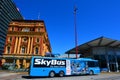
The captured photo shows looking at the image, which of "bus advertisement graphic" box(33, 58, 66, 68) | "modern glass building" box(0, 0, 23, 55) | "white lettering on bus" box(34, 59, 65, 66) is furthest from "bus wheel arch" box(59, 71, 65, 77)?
"modern glass building" box(0, 0, 23, 55)

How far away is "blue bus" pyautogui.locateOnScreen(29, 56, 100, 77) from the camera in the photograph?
22102 millimetres

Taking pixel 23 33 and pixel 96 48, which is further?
pixel 23 33

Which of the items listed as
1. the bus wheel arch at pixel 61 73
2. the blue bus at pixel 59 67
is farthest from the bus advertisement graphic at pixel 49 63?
the bus wheel arch at pixel 61 73

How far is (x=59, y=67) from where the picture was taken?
78.5 ft

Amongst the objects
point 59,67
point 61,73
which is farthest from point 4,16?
point 61,73

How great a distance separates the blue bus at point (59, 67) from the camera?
22.1 metres

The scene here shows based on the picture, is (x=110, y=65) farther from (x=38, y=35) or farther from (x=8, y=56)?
(x=8, y=56)

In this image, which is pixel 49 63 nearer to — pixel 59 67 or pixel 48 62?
pixel 48 62

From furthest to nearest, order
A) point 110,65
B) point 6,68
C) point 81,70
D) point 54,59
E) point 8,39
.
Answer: point 8,39 → point 110,65 → point 6,68 → point 81,70 → point 54,59

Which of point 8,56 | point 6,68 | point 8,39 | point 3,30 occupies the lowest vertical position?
point 6,68

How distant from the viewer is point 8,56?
47.0 meters

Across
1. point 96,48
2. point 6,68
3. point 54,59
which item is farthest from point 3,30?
point 54,59

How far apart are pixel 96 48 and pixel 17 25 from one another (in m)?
25.8

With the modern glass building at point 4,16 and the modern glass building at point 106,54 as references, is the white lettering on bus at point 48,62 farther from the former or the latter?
the modern glass building at point 4,16
